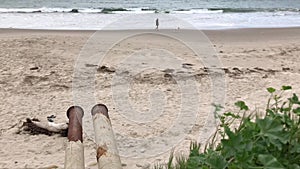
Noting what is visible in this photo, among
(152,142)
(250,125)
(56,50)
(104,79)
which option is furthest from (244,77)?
(250,125)

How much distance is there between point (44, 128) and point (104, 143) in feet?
4.34

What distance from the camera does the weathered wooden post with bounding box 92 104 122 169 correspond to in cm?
276

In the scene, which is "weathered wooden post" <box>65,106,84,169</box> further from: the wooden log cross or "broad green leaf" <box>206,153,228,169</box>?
"broad green leaf" <box>206,153,228,169</box>

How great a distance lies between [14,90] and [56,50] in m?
2.56

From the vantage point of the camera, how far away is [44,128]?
4215mm

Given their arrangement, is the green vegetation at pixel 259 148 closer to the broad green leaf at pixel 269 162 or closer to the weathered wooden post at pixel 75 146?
the broad green leaf at pixel 269 162

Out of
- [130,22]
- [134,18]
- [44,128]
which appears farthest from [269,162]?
[134,18]

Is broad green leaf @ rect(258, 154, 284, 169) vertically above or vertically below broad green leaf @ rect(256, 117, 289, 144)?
below

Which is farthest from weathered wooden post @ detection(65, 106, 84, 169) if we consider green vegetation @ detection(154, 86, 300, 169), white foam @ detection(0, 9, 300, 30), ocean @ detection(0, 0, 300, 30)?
white foam @ detection(0, 9, 300, 30)

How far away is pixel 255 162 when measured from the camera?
6.45 ft

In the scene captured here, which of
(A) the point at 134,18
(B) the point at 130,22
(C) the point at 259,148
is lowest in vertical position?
(C) the point at 259,148

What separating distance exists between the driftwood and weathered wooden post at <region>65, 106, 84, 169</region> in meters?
0.31

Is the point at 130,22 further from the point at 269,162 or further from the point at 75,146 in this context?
the point at 269,162

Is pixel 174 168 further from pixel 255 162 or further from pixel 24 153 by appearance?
pixel 24 153
